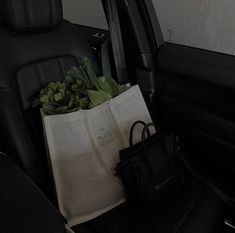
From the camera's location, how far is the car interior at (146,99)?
970mm

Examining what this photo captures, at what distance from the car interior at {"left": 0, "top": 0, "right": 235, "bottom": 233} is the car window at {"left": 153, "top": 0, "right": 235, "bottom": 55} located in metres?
0.05

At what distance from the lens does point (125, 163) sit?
1012 mm

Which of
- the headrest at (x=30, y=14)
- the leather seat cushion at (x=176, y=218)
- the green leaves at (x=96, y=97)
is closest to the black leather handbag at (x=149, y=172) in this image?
the leather seat cushion at (x=176, y=218)

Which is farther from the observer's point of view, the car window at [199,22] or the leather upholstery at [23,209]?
the car window at [199,22]

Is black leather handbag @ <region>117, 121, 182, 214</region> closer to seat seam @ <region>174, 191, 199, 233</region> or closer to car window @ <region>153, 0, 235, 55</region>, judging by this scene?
seat seam @ <region>174, 191, 199, 233</region>

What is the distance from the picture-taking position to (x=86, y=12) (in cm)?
174

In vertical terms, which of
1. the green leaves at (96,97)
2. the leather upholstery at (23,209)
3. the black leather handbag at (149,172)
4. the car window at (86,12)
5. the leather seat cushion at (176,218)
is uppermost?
the car window at (86,12)

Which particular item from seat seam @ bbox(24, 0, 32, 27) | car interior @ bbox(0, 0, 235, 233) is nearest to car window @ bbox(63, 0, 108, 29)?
car interior @ bbox(0, 0, 235, 233)

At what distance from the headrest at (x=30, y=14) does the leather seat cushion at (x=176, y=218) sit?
714 millimetres

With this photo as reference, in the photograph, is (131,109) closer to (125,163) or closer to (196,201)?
(125,163)

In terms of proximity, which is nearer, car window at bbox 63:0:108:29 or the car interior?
the car interior

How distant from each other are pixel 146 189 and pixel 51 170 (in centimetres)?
34

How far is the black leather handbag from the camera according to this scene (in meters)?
1.01

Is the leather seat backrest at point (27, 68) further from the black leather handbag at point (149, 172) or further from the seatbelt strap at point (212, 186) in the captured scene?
the seatbelt strap at point (212, 186)
